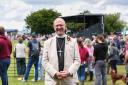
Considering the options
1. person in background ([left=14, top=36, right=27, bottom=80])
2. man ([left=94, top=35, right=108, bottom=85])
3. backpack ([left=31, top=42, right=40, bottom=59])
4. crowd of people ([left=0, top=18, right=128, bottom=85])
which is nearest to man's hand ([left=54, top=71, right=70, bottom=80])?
crowd of people ([left=0, top=18, right=128, bottom=85])

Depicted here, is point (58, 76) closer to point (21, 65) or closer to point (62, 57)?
point (62, 57)

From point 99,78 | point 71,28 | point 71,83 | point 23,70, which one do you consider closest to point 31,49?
point 23,70

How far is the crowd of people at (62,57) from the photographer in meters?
7.71

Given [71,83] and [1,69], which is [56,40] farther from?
[1,69]

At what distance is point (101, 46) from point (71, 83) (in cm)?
669

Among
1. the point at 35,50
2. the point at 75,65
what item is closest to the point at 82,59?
the point at 35,50

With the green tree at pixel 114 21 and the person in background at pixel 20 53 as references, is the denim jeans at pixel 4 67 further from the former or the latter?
the green tree at pixel 114 21

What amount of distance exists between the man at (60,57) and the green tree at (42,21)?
92246 mm

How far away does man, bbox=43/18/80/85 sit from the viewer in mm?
7664

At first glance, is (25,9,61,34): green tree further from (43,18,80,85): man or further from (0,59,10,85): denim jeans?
(43,18,80,85): man

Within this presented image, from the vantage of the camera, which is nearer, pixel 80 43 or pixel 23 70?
pixel 80 43

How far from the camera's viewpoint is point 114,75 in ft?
55.9

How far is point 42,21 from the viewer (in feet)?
368

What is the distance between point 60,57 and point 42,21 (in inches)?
4123
